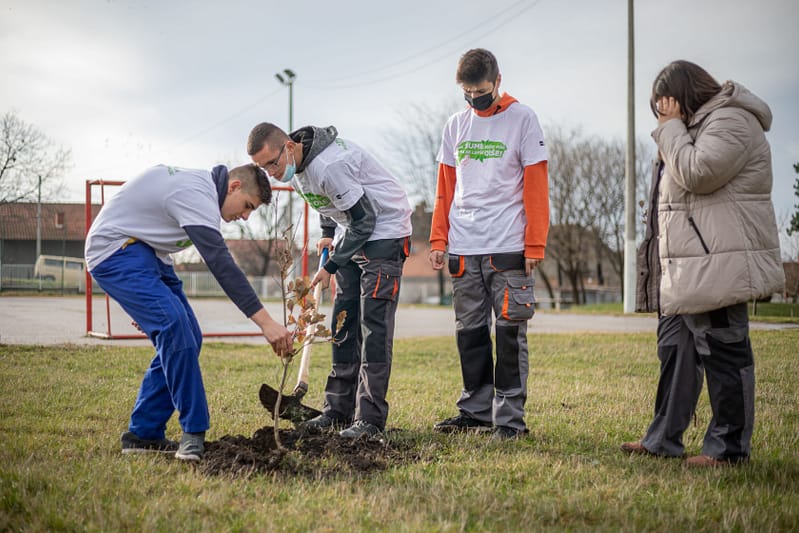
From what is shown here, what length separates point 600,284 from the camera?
4266 cm

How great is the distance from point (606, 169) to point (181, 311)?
33.5 meters

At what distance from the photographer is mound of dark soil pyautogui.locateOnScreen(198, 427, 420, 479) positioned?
11.3 feet

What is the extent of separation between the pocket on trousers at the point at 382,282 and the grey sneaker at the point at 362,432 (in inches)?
31.1

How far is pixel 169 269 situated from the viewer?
3955 millimetres

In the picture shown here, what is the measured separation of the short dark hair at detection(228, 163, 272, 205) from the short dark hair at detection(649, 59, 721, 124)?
223 centimetres

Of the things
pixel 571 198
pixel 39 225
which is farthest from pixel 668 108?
pixel 571 198

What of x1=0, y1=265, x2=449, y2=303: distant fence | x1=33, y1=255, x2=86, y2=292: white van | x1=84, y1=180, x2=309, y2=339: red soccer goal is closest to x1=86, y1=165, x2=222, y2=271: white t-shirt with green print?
x1=0, y1=265, x2=449, y2=303: distant fence

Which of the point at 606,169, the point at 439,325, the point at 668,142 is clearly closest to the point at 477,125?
the point at 668,142

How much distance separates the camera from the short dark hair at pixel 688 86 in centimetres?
370

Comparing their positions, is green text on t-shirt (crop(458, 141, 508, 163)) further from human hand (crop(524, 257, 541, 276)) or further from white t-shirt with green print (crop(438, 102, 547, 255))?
human hand (crop(524, 257, 541, 276))

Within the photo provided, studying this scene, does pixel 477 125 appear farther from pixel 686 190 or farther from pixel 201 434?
pixel 201 434

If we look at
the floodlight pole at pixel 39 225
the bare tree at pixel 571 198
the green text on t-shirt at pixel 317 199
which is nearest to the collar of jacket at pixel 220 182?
the green text on t-shirt at pixel 317 199

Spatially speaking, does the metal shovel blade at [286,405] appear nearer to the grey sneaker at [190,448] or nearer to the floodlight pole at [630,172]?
the grey sneaker at [190,448]

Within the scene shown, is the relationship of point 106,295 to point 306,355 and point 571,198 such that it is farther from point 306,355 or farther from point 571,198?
point 571,198
